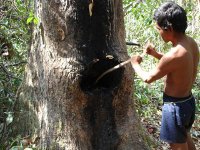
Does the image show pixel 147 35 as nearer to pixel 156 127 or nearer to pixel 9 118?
pixel 156 127

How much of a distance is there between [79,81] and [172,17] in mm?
973

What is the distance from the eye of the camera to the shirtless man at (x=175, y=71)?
2.98 meters

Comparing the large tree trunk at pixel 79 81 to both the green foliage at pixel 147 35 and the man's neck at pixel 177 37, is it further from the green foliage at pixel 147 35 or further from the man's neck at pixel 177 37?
the green foliage at pixel 147 35

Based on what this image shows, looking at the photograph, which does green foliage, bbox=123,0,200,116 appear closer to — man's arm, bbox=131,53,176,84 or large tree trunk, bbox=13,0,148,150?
large tree trunk, bbox=13,0,148,150

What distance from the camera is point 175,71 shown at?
3031 millimetres

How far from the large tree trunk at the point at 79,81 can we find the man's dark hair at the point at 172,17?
1.49 feet

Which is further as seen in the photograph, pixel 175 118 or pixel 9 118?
pixel 9 118

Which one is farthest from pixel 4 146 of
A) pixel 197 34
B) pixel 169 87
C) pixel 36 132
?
pixel 197 34

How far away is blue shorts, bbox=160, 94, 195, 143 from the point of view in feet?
10.4

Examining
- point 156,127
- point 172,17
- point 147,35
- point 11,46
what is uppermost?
point 147,35

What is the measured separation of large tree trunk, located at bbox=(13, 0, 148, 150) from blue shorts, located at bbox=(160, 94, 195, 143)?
1.38 ft

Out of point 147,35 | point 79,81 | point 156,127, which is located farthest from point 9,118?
point 147,35

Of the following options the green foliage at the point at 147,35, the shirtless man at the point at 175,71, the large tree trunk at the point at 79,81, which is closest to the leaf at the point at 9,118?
the large tree trunk at the point at 79,81

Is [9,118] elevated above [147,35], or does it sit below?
below
